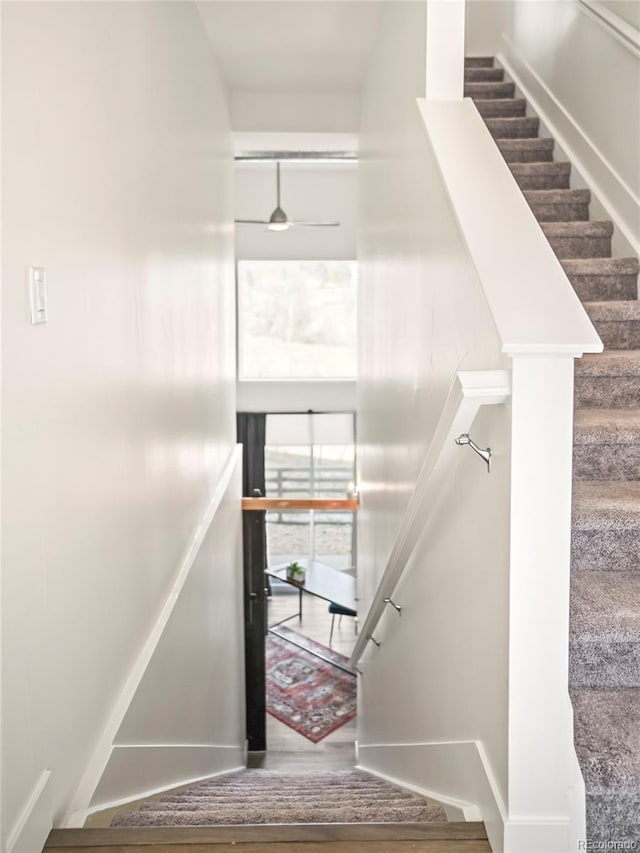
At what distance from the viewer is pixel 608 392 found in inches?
107

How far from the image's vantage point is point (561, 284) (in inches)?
67.9

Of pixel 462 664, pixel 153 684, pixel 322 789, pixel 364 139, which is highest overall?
pixel 364 139

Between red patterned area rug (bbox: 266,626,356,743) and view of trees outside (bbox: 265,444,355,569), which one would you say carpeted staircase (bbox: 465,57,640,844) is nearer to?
red patterned area rug (bbox: 266,626,356,743)

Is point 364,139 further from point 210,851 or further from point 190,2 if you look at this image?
point 210,851

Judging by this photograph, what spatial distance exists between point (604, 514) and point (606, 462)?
375 mm

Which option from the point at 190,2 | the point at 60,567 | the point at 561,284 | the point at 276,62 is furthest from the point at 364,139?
the point at 60,567

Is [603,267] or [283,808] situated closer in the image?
[283,808]

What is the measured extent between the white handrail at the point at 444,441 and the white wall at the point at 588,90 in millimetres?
1778

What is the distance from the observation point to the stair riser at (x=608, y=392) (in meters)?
2.72

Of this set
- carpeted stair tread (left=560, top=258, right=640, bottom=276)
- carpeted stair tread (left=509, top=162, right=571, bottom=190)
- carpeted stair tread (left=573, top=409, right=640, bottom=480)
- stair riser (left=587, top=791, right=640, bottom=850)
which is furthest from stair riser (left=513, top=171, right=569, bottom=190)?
stair riser (left=587, top=791, right=640, bottom=850)

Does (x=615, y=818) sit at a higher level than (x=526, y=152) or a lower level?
lower

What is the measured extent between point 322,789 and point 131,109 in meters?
2.48

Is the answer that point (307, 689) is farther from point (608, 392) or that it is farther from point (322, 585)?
point (608, 392)

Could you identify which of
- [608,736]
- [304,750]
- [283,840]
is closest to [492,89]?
[608,736]
